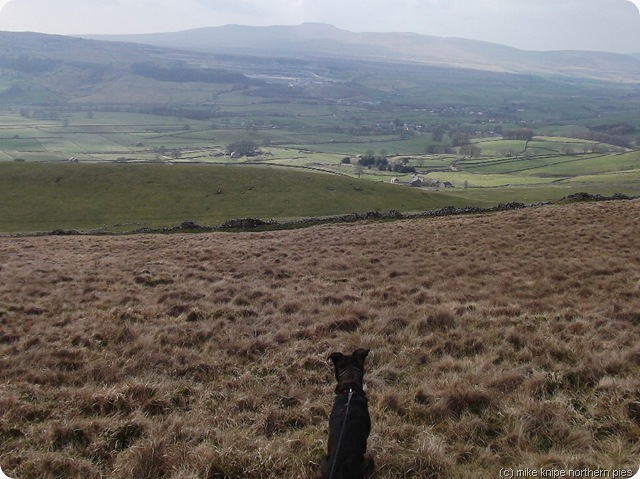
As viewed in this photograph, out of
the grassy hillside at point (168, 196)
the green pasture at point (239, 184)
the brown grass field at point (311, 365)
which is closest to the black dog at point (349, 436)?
the brown grass field at point (311, 365)

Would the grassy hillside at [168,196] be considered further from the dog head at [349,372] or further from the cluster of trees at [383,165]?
the dog head at [349,372]

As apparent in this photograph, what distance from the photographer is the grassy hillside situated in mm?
58844

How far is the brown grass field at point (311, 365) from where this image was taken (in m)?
5.88

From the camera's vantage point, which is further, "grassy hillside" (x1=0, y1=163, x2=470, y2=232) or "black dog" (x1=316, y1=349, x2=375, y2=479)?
"grassy hillside" (x1=0, y1=163, x2=470, y2=232)

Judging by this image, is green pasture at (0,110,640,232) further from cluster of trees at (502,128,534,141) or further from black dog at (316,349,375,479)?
black dog at (316,349,375,479)

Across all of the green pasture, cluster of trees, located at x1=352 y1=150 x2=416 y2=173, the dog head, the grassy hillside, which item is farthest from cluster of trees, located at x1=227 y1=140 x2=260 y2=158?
the dog head

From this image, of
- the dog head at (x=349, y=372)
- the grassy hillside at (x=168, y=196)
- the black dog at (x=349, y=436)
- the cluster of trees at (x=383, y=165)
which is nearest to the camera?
the black dog at (x=349, y=436)

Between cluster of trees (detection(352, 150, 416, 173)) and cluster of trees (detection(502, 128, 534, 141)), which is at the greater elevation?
cluster of trees (detection(502, 128, 534, 141))

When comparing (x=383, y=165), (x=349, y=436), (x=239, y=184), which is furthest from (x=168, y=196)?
(x=383, y=165)

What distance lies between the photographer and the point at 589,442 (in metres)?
5.75

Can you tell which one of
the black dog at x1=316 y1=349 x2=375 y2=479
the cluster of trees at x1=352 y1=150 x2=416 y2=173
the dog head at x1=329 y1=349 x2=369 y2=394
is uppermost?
the dog head at x1=329 y1=349 x2=369 y2=394

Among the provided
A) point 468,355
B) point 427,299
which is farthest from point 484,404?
point 427,299

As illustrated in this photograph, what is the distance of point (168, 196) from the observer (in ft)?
217

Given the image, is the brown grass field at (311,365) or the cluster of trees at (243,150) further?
the cluster of trees at (243,150)
